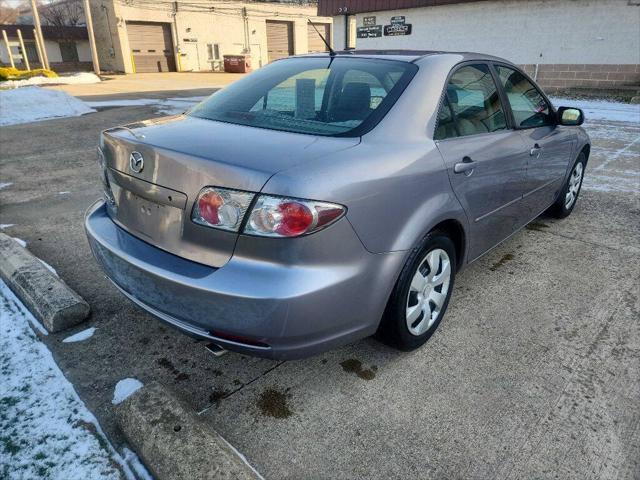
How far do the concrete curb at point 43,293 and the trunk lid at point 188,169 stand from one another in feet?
2.46

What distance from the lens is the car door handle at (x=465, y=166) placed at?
2488 mm

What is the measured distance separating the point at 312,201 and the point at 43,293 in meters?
1.97

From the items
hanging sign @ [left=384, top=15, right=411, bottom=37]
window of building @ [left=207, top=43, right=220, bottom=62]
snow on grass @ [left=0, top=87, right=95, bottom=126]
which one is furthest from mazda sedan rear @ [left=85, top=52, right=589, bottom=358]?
window of building @ [left=207, top=43, right=220, bottom=62]

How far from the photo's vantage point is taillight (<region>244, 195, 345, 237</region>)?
178 centimetres

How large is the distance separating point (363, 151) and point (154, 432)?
57.1 inches

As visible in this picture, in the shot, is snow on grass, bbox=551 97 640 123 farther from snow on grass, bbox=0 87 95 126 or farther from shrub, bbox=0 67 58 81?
shrub, bbox=0 67 58 81

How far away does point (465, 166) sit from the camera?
8.36 ft

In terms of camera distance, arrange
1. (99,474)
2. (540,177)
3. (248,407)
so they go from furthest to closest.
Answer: (540,177) < (248,407) < (99,474)

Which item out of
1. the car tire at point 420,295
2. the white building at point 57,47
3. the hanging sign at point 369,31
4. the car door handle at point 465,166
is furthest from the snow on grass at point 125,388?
the white building at point 57,47

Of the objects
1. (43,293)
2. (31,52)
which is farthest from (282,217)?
(31,52)

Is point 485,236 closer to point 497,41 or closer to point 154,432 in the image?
point 154,432

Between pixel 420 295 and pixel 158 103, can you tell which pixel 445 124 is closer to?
pixel 420 295

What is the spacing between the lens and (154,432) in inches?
72.7

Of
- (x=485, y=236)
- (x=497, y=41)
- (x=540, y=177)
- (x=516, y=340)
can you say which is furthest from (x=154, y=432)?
(x=497, y=41)
